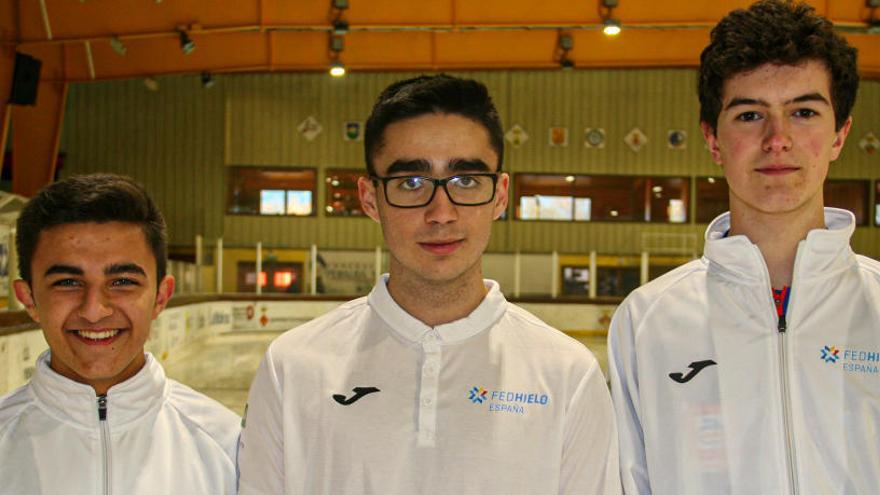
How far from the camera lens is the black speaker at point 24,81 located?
10.4 metres

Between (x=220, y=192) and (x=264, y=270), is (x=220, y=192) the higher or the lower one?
the higher one

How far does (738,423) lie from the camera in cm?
209

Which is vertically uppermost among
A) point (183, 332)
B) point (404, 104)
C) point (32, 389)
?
point (404, 104)

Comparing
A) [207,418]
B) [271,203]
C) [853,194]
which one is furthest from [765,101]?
[853,194]

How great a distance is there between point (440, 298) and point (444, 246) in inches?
5.9

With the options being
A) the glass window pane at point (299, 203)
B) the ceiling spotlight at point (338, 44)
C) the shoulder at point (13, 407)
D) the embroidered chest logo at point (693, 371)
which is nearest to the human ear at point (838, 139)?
the embroidered chest logo at point (693, 371)

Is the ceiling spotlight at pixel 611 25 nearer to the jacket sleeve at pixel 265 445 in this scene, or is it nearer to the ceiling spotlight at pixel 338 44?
the ceiling spotlight at pixel 338 44

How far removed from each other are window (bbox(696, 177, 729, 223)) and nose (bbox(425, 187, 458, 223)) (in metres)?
20.6

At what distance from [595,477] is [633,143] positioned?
20.3 metres

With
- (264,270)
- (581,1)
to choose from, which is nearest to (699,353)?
(581,1)

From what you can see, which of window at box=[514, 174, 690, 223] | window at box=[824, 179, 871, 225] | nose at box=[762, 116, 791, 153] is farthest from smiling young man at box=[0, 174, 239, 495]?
window at box=[824, 179, 871, 225]

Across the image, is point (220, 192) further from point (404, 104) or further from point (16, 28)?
point (404, 104)

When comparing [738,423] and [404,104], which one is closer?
[404,104]

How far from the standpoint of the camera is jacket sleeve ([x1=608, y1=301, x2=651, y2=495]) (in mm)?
2164
